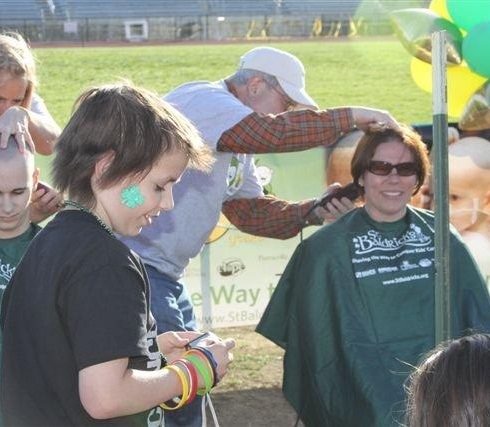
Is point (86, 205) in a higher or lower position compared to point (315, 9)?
higher

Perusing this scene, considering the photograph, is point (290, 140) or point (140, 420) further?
point (290, 140)

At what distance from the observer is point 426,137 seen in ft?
17.4

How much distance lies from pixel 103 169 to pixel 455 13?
9.59 ft

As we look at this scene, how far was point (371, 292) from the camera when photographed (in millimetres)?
3572

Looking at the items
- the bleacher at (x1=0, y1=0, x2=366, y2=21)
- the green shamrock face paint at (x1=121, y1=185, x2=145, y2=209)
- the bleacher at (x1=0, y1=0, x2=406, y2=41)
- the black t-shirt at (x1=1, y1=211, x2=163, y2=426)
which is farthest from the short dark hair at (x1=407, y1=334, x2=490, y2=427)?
the bleacher at (x1=0, y1=0, x2=406, y2=41)

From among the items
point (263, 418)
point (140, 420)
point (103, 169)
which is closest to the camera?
point (103, 169)

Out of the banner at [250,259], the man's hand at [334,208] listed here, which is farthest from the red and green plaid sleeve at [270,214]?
the banner at [250,259]

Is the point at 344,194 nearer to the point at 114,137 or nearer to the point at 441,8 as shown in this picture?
the point at 441,8

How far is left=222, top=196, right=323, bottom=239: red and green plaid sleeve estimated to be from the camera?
3863 millimetres

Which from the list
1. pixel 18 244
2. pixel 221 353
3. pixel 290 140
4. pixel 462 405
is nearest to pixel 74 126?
pixel 221 353

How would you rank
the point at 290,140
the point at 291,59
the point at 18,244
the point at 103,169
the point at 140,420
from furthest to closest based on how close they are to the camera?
→ the point at 291,59, the point at 290,140, the point at 18,244, the point at 140,420, the point at 103,169

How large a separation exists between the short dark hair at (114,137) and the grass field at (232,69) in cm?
1199

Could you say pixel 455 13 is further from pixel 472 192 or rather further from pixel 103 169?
pixel 103 169

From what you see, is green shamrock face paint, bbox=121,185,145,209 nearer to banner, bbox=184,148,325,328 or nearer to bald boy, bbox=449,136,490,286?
banner, bbox=184,148,325,328
